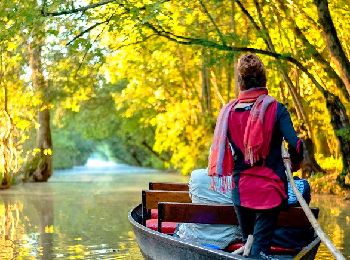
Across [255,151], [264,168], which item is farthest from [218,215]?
[255,151]

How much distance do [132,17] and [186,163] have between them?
1872 cm

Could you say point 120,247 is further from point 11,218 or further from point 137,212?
point 11,218

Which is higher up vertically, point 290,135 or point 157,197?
point 290,135

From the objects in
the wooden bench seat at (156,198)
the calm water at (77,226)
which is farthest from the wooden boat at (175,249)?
the calm water at (77,226)

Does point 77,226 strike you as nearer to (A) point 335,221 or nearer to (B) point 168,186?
(B) point 168,186

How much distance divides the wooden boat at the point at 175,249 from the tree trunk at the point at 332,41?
26.4 feet

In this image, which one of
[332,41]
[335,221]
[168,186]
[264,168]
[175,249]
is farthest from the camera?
[332,41]

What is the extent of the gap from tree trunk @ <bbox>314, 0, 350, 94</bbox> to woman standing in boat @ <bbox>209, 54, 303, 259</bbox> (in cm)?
1015

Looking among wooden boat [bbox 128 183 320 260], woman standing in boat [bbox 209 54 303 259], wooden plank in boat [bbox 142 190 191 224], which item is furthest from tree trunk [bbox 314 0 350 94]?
woman standing in boat [bbox 209 54 303 259]

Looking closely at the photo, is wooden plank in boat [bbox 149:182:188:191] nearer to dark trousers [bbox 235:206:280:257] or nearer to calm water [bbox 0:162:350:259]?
calm water [bbox 0:162:350:259]

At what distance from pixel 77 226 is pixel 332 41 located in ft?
20.7

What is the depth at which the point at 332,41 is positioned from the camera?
15.5 meters

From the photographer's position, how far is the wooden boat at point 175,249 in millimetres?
5812

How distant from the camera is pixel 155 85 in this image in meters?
34.2
